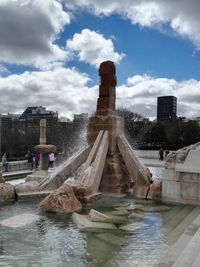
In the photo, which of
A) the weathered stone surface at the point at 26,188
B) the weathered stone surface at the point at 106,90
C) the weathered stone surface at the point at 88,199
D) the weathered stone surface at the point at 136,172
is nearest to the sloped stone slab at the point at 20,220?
A: the weathered stone surface at the point at 88,199

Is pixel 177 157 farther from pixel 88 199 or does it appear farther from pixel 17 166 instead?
pixel 17 166

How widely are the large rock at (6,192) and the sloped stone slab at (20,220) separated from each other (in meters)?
1.78

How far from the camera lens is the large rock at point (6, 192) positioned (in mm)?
8664

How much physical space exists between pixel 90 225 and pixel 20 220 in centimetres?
157

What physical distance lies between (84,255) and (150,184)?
510 centimetres

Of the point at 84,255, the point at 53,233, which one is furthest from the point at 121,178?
the point at 84,255

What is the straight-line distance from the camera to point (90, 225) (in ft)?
20.6

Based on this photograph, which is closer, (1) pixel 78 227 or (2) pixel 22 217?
(1) pixel 78 227

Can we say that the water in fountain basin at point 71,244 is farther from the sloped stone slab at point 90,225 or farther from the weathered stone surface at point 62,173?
the weathered stone surface at point 62,173

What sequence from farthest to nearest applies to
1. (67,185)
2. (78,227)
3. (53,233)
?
(67,185) < (78,227) < (53,233)

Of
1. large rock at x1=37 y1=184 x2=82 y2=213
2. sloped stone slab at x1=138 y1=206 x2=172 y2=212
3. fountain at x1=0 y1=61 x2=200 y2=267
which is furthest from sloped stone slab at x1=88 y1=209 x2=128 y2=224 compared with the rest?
sloped stone slab at x1=138 y1=206 x2=172 y2=212

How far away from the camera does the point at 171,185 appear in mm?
8625

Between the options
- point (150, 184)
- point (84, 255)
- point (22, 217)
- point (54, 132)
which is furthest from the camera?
point (54, 132)

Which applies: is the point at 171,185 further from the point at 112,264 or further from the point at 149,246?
the point at 112,264
